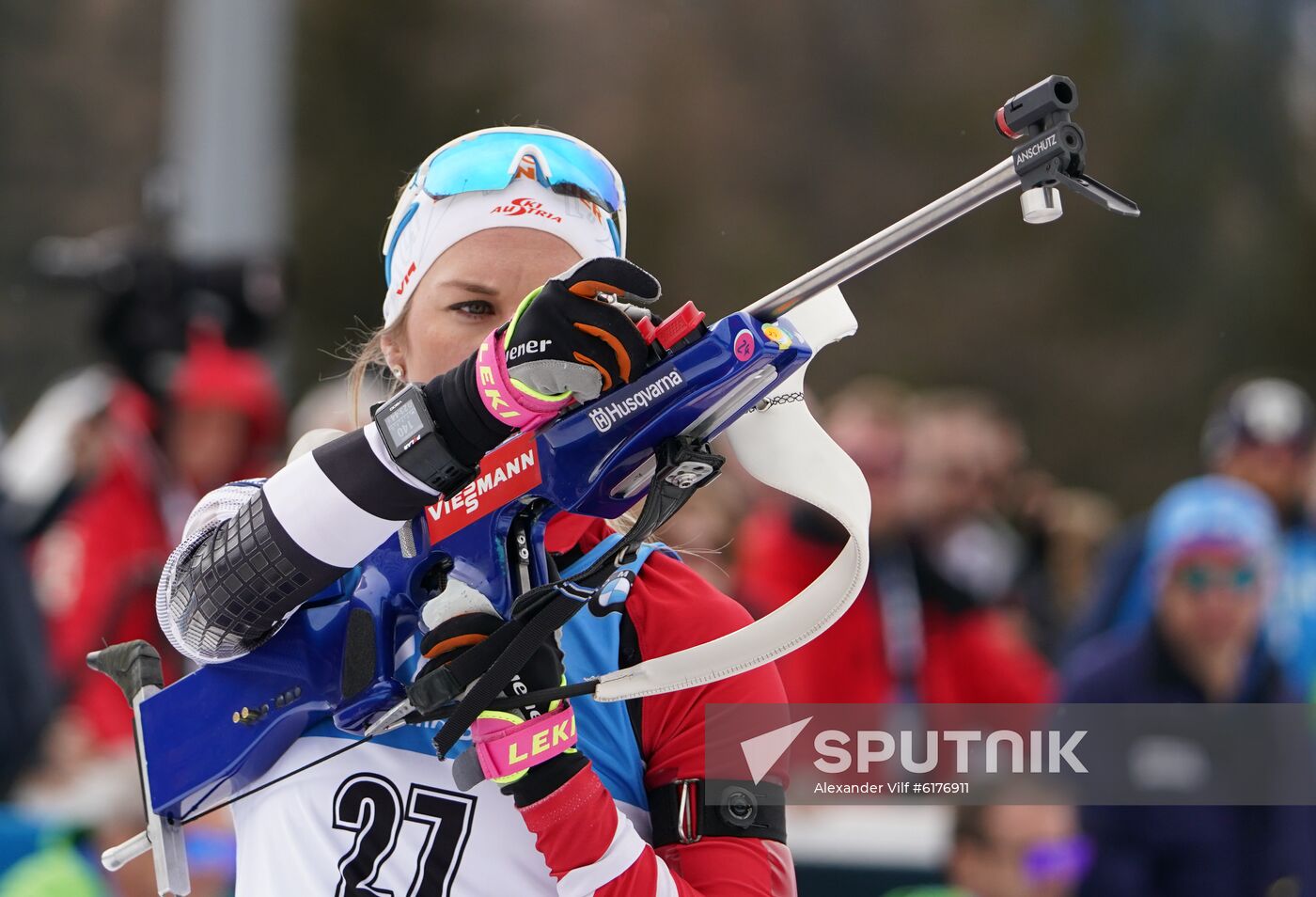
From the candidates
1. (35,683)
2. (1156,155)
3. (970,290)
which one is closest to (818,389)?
(970,290)

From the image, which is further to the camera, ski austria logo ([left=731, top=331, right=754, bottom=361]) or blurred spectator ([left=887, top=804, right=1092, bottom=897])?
blurred spectator ([left=887, top=804, right=1092, bottom=897])

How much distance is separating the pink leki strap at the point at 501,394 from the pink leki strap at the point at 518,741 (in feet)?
1.13

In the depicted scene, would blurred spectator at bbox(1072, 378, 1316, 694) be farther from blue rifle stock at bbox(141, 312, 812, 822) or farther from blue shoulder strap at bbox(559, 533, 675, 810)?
blue rifle stock at bbox(141, 312, 812, 822)

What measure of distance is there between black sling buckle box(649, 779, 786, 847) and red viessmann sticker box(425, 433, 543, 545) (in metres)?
0.42

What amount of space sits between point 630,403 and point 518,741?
0.39 metres

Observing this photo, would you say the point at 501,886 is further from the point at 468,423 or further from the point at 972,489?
the point at 972,489

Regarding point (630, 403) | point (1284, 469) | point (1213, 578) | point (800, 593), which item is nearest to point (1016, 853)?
point (1213, 578)

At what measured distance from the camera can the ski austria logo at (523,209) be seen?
2.17 meters

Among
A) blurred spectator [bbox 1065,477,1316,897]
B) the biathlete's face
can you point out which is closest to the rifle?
the biathlete's face

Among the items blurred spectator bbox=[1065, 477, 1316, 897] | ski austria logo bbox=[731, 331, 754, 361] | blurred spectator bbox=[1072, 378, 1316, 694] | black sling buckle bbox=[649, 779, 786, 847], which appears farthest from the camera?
blurred spectator bbox=[1072, 378, 1316, 694]

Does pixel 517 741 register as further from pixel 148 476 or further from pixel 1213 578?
pixel 148 476

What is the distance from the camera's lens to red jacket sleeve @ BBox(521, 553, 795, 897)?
196cm

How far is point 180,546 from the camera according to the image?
6.90 feet

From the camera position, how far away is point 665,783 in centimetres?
214
